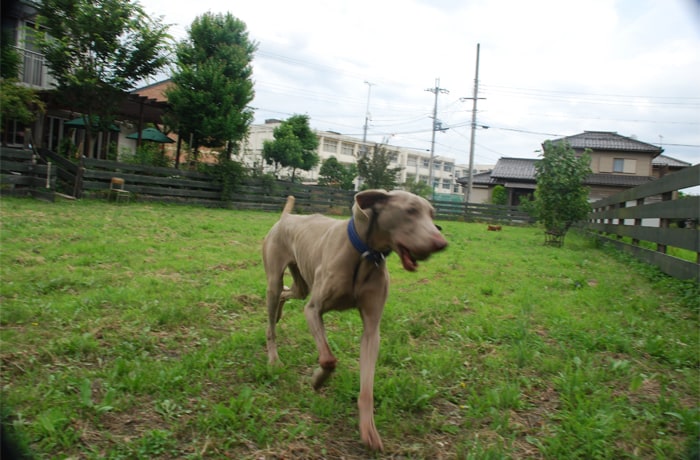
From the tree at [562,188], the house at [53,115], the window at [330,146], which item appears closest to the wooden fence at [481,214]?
the tree at [562,188]

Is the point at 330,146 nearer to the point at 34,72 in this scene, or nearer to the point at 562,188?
the point at 34,72

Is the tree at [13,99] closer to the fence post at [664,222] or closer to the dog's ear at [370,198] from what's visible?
the dog's ear at [370,198]

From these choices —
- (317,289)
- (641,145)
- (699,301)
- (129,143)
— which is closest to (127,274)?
(317,289)

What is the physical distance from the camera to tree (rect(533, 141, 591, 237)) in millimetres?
13906

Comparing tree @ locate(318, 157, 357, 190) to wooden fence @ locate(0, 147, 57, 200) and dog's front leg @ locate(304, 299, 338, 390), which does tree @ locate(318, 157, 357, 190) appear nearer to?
wooden fence @ locate(0, 147, 57, 200)

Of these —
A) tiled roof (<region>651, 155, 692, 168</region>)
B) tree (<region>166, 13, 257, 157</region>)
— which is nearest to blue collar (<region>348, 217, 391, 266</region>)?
tree (<region>166, 13, 257, 157</region>)

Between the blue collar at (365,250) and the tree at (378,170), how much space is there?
23711 millimetres

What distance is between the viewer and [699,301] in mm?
5012

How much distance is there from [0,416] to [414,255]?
2233mm

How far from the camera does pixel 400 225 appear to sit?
260 cm

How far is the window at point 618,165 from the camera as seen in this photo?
3641cm

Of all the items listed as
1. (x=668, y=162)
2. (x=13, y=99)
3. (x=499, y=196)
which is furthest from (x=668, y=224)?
(x=668, y=162)

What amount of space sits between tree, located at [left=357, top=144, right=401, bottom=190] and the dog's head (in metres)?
23.8

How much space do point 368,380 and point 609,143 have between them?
136 ft
